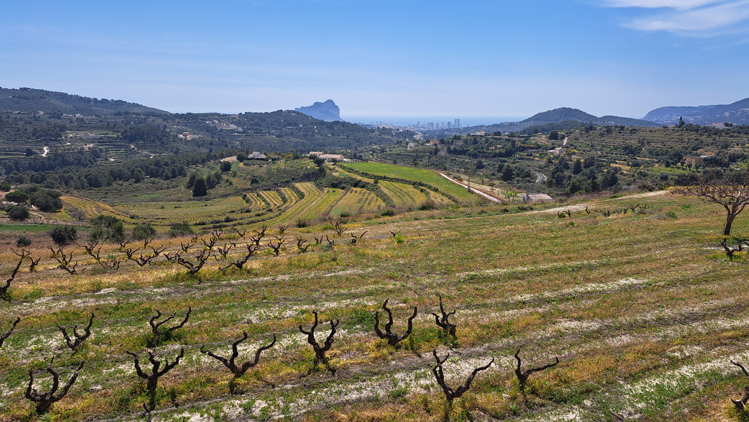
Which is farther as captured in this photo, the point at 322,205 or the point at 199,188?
the point at 199,188

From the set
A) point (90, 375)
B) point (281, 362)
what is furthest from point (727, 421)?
point (90, 375)

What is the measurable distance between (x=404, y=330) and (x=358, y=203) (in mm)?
84016

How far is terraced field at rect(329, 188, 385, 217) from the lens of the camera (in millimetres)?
91600

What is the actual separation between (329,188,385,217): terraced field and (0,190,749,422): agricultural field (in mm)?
58744

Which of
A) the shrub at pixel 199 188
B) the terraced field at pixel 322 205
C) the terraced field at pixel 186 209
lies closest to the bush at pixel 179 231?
the terraced field at pixel 322 205

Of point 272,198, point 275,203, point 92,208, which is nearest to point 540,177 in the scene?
point 275,203

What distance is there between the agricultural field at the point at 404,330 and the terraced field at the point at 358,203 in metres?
58.7

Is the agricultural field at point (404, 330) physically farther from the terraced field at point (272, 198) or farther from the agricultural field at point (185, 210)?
the terraced field at point (272, 198)

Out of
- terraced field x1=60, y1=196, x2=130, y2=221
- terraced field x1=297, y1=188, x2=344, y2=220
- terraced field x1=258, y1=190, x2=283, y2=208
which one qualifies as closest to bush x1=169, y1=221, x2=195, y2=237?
terraced field x1=297, y1=188, x2=344, y2=220

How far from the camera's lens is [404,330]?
18.1 m

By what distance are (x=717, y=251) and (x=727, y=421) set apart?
23.0 meters

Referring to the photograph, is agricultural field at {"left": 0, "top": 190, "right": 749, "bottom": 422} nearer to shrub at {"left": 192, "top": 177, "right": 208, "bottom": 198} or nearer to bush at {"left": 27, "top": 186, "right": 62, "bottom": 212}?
bush at {"left": 27, "top": 186, "right": 62, "bottom": 212}

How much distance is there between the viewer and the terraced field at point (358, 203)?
9160cm

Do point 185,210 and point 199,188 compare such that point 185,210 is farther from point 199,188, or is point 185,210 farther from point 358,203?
point 358,203
